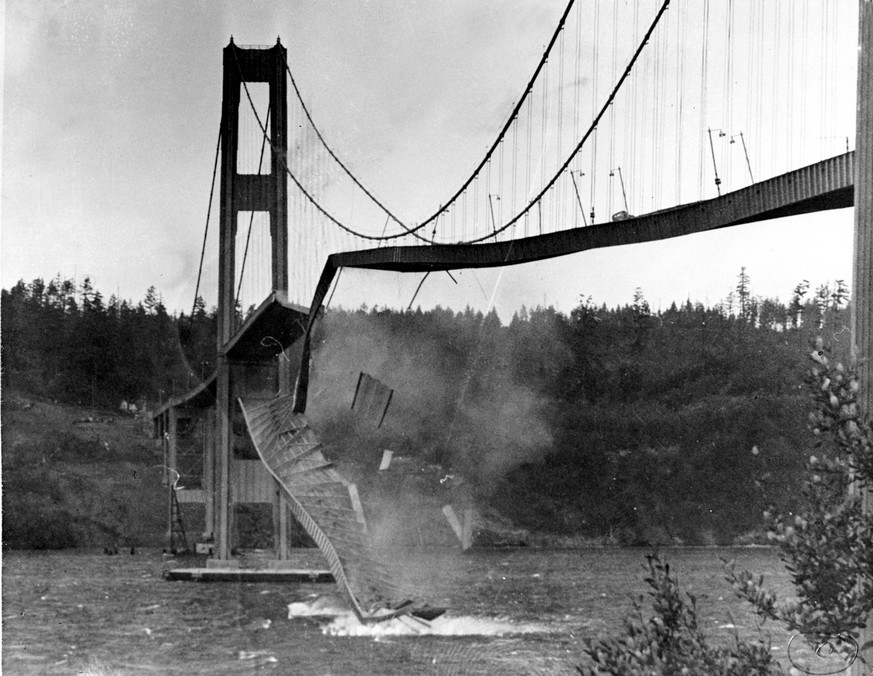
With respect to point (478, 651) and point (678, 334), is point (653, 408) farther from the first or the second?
point (478, 651)

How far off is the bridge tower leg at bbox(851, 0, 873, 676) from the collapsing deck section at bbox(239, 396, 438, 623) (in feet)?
46.8

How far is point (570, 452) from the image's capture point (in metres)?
27.1

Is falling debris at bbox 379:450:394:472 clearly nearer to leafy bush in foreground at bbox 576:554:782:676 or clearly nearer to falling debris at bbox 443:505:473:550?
falling debris at bbox 443:505:473:550

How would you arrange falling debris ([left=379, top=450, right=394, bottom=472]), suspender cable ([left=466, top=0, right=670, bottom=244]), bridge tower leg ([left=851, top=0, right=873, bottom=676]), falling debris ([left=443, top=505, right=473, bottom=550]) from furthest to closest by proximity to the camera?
falling debris ([left=379, top=450, right=394, bottom=472]), falling debris ([left=443, top=505, right=473, bottom=550]), suspender cable ([left=466, top=0, right=670, bottom=244]), bridge tower leg ([left=851, top=0, right=873, bottom=676])

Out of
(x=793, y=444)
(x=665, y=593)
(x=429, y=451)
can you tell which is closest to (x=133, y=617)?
(x=429, y=451)

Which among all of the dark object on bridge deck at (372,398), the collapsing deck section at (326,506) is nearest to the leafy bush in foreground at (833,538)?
the collapsing deck section at (326,506)

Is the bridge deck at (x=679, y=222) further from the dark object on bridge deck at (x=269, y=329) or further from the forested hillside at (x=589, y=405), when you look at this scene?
the dark object on bridge deck at (x=269, y=329)

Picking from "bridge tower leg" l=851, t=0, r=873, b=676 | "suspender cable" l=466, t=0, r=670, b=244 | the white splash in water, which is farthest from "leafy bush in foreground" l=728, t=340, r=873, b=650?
the white splash in water

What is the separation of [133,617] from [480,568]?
8501 millimetres

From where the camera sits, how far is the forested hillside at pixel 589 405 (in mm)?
22969

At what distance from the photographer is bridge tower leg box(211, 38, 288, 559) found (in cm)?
2891

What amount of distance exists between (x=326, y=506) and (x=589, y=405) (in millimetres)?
7712

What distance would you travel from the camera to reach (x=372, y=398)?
83.1ft

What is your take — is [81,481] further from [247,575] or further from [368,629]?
[368,629]
